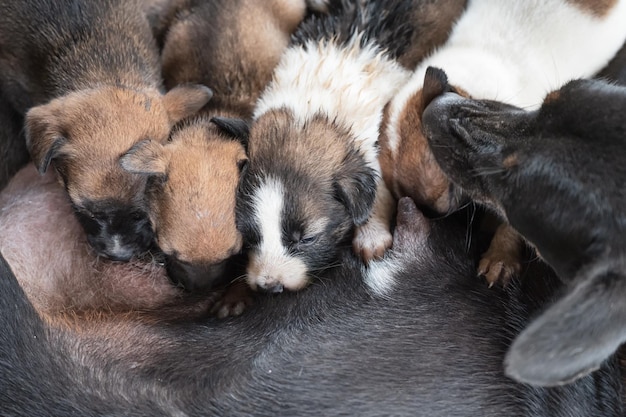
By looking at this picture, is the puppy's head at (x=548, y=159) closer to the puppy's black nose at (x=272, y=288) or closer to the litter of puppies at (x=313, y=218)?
the litter of puppies at (x=313, y=218)

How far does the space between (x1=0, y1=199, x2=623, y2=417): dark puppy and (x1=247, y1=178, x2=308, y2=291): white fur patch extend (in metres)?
0.07

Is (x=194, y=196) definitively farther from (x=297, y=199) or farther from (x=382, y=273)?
(x=382, y=273)

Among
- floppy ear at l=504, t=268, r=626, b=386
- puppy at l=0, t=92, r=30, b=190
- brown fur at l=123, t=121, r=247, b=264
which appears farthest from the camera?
puppy at l=0, t=92, r=30, b=190

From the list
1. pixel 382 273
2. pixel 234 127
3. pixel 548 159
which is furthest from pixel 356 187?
pixel 548 159

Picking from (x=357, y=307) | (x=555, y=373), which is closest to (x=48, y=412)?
(x=357, y=307)

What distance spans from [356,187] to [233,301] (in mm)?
432

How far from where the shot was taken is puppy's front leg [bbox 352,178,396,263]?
1927 millimetres

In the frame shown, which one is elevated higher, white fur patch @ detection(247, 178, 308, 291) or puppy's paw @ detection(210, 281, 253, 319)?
white fur patch @ detection(247, 178, 308, 291)

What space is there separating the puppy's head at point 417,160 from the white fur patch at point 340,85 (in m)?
0.07

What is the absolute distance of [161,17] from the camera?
2574mm

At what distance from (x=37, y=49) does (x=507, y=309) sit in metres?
1.55

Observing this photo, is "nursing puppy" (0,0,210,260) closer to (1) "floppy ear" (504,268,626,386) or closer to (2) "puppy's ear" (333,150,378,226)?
(2) "puppy's ear" (333,150,378,226)

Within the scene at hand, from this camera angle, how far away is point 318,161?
1.92m

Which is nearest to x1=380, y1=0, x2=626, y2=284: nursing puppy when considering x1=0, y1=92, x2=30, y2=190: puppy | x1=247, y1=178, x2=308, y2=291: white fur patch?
x1=247, y1=178, x2=308, y2=291: white fur patch
